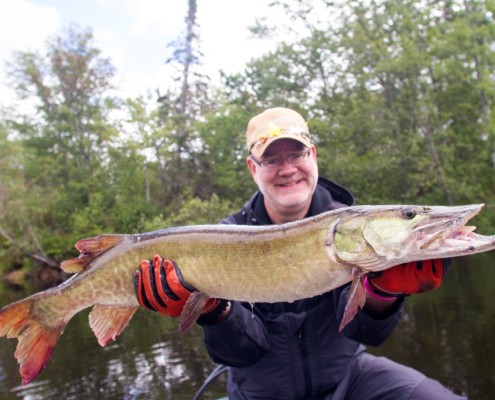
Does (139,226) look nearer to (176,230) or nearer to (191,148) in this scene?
(191,148)

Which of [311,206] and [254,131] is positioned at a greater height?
[254,131]

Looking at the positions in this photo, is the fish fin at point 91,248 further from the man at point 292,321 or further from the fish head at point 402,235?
the fish head at point 402,235

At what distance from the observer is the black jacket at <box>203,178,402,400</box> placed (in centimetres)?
280

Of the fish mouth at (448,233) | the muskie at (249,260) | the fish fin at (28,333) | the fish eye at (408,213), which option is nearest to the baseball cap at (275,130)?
the muskie at (249,260)

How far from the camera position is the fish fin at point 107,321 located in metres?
2.56

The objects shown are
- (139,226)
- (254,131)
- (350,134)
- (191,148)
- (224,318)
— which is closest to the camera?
(224,318)

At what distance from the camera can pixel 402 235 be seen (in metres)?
2.00

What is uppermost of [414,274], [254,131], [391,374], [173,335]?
[254,131]

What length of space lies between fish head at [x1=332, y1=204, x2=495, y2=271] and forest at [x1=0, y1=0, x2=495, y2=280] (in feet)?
50.7

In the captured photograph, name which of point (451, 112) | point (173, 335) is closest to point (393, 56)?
point (451, 112)

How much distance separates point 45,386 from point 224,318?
472 cm

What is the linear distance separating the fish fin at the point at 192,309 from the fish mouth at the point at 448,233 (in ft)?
3.55

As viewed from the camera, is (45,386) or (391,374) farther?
(45,386)

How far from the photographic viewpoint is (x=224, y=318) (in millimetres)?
2717
